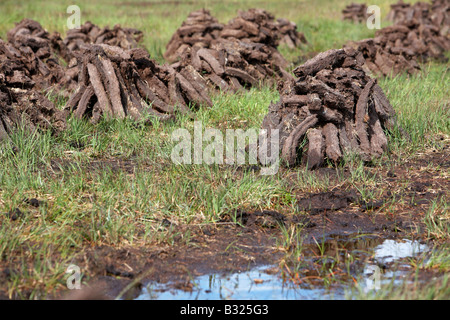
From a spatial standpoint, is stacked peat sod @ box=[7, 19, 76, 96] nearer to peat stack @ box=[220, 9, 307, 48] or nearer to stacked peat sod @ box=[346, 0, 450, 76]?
peat stack @ box=[220, 9, 307, 48]

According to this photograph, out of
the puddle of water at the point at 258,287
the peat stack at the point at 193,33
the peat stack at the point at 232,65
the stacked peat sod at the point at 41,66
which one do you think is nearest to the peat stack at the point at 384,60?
the peat stack at the point at 232,65

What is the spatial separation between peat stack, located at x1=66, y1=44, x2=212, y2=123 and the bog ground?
0.08 metres

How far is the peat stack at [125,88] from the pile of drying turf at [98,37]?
169 inches

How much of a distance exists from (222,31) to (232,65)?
2413 mm

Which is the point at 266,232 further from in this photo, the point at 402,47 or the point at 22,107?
the point at 402,47

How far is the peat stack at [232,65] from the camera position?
9180mm

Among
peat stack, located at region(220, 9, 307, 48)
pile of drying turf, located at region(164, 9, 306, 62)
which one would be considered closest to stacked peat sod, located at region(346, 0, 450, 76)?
peat stack, located at region(220, 9, 307, 48)

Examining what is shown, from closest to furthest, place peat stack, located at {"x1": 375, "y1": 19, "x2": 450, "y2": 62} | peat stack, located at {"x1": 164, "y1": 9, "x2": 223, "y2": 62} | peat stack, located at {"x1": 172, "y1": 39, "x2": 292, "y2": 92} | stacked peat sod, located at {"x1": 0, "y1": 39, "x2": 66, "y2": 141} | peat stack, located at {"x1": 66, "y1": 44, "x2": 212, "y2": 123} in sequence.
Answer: stacked peat sod, located at {"x1": 0, "y1": 39, "x2": 66, "y2": 141} → peat stack, located at {"x1": 66, "y1": 44, "x2": 212, "y2": 123} → peat stack, located at {"x1": 172, "y1": 39, "x2": 292, "y2": 92} → peat stack, located at {"x1": 164, "y1": 9, "x2": 223, "y2": 62} → peat stack, located at {"x1": 375, "y1": 19, "x2": 450, "y2": 62}

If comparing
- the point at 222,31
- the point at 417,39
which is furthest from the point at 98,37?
the point at 417,39

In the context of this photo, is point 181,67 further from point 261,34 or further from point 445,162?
point 445,162

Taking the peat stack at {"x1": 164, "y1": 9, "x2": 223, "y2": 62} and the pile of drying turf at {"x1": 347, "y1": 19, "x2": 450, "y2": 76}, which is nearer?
the pile of drying turf at {"x1": 347, "y1": 19, "x2": 450, "y2": 76}

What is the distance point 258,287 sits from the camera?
156 inches

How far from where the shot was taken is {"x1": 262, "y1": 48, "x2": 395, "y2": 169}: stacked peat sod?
20.2 feet

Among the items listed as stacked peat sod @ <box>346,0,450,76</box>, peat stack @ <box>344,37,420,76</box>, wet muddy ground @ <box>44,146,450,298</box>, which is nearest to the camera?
wet muddy ground @ <box>44,146,450,298</box>
